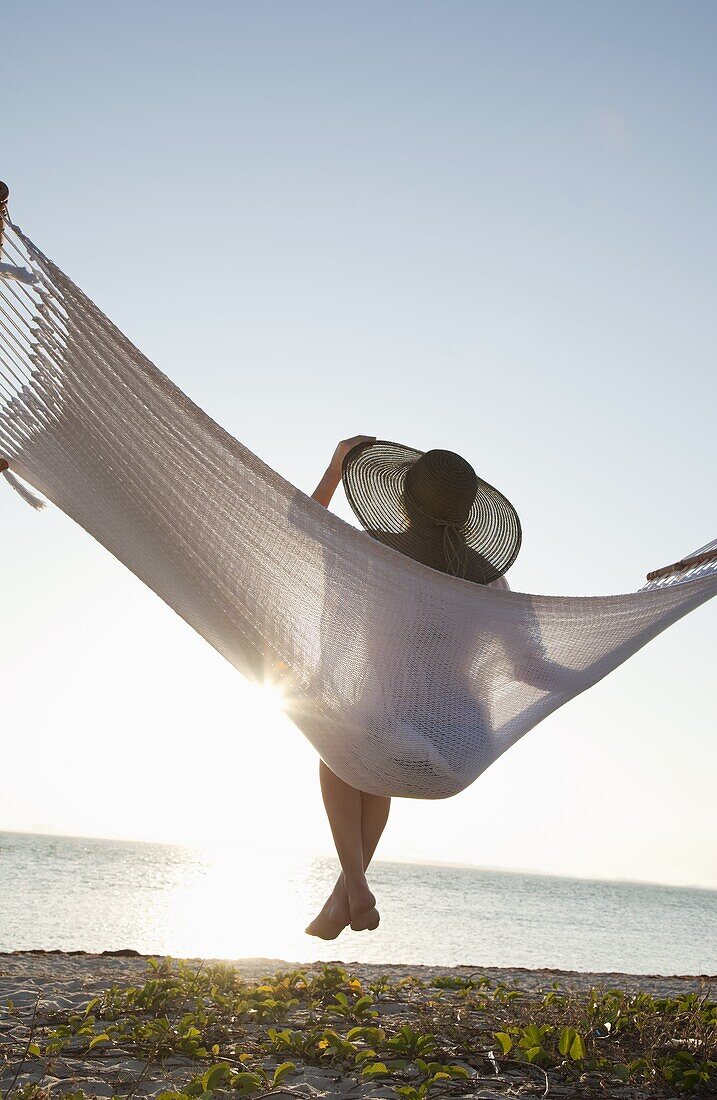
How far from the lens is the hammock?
1631mm

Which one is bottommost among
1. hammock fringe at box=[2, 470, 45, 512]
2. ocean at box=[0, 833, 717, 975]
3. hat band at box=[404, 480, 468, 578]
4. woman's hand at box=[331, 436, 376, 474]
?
ocean at box=[0, 833, 717, 975]

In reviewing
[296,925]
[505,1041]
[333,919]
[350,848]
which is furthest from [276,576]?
[296,925]

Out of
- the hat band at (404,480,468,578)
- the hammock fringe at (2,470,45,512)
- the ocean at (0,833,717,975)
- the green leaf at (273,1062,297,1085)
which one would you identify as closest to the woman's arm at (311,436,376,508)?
the hat band at (404,480,468,578)

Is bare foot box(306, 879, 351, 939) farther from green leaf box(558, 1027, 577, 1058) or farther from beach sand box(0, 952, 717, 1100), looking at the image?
green leaf box(558, 1027, 577, 1058)

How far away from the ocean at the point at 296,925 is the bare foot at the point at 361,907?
3.73 meters

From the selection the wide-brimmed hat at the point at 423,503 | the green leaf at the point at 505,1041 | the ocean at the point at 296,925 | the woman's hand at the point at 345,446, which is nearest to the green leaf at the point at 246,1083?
the green leaf at the point at 505,1041

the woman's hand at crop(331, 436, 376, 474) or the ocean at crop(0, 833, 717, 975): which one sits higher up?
the woman's hand at crop(331, 436, 376, 474)

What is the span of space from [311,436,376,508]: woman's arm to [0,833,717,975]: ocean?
4.21 m

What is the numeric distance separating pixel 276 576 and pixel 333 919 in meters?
0.88

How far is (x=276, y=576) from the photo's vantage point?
1770 millimetres

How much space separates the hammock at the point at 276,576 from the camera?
1.63 metres

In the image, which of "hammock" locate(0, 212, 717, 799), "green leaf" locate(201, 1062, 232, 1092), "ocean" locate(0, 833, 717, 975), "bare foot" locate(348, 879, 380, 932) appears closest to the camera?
"green leaf" locate(201, 1062, 232, 1092)

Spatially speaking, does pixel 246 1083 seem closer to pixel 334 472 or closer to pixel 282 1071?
pixel 282 1071

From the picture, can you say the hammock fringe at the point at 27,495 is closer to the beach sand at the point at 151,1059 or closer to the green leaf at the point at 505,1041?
the beach sand at the point at 151,1059
